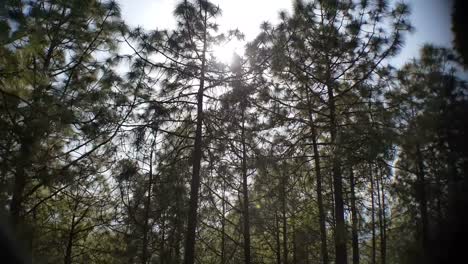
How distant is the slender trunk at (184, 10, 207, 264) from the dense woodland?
3cm

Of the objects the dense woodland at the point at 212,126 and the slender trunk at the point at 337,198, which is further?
the slender trunk at the point at 337,198

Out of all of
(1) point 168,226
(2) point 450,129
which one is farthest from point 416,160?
(1) point 168,226

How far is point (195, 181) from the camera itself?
7.54 m

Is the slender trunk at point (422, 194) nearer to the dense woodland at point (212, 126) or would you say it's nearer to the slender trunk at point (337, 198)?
the dense woodland at point (212, 126)

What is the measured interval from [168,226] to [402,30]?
25.3 ft

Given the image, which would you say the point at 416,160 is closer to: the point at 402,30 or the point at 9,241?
the point at 402,30

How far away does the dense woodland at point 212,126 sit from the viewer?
222 inches

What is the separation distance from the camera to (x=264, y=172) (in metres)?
8.23

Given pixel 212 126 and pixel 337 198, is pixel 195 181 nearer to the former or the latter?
pixel 212 126

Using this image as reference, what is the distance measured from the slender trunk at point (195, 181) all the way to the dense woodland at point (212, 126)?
0.09ft

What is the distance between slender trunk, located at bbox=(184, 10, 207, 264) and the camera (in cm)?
706

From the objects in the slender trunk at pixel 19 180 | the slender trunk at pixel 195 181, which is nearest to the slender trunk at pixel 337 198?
the slender trunk at pixel 195 181

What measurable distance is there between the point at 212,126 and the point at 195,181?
1418 mm

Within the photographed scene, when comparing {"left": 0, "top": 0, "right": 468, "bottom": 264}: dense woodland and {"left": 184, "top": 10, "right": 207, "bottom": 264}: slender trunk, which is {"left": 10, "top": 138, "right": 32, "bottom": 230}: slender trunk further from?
{"left": 184, "top": 10, "right": 207, "bottom": 264}: slender trunk
